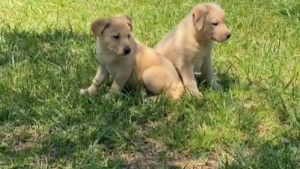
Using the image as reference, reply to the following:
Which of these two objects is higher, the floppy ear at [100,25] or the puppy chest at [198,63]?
the floppy ear at [100,25]

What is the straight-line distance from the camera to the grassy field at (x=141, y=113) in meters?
4.17

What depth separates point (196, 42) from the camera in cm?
506

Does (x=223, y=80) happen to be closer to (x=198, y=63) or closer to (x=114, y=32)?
(x=198, y=63)

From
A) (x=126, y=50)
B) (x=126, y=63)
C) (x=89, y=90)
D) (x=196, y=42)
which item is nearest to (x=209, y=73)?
(x=196, y=42)

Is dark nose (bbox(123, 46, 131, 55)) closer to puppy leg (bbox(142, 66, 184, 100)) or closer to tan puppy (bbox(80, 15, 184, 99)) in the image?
tan puppy (bbox(80, 15, 184, 99))

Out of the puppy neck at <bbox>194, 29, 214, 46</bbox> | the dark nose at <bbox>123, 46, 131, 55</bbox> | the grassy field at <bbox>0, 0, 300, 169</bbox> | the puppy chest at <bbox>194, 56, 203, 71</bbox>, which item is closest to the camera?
the grassy field at <bbox>0, 0, 300, 169</bbox>

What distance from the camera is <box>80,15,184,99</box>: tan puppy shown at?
15.7ft

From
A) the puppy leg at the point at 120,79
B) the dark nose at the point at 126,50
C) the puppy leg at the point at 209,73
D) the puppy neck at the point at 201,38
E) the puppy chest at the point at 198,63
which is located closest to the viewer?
the dark nose at the point at 126,50

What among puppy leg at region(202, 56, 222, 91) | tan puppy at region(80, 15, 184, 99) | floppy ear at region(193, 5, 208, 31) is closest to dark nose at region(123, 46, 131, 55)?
tan puppy at region(80, 15, 184, 99)

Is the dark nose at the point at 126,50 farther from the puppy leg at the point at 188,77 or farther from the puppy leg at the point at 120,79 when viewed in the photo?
the puppy leg at the point at 188,77

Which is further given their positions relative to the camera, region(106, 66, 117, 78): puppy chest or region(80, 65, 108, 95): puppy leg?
region(80, 65, 108, 95): puppy leg

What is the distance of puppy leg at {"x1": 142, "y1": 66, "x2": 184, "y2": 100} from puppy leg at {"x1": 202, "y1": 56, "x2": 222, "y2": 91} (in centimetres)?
38

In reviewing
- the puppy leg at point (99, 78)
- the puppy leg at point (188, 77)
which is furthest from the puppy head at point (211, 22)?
the puppy leg at point (99, 78)

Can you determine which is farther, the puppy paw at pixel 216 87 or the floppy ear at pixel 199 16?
the puppy paw at pixel 216 87
